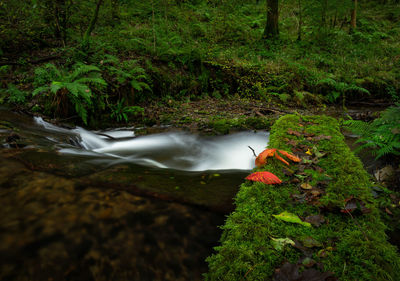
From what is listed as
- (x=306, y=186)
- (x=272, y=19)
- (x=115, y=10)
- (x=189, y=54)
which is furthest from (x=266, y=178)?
(x=272, y=19)

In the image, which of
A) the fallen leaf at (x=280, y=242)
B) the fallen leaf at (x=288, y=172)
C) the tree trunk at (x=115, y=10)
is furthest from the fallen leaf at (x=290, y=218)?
the tree trunk at (x=115, y=10)

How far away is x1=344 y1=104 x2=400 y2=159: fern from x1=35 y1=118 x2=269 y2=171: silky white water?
5.25 ft

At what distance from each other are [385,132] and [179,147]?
3.44 m

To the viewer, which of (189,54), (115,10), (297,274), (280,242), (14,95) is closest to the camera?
(297,274)

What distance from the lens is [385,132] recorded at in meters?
2.94

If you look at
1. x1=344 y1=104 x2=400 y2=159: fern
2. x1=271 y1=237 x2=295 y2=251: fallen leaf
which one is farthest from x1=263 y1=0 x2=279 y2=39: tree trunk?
x1=271 y1=237 x2=295 y2=251: fallen leaf

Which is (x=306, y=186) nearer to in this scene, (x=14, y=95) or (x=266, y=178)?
(x=266, y=178)

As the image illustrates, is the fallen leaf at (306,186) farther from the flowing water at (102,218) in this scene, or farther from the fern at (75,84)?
the fern at (75,84)

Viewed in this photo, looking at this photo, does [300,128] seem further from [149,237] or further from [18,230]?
[18,230]

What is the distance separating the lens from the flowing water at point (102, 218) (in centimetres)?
109

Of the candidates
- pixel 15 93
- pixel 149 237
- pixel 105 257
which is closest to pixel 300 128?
pixel 149 237

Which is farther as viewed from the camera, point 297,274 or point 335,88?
point 335,88

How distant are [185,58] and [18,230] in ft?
23.7

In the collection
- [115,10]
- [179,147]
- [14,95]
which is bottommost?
[179,147]
